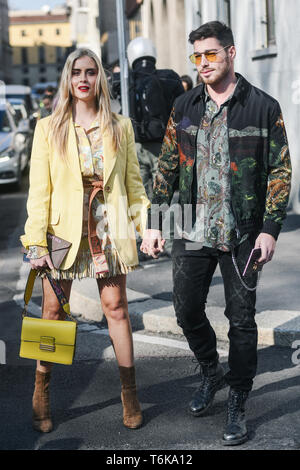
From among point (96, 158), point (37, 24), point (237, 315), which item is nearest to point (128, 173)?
point (96, 158)

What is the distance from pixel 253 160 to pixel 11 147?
42.5 ft

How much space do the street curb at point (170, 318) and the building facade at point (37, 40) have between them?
14915 cm

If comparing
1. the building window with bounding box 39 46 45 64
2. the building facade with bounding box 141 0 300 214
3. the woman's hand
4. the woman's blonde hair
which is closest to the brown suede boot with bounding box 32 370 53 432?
the woman's hand

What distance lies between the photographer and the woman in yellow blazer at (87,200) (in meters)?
4.02

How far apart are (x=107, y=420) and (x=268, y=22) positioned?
32.8 ft

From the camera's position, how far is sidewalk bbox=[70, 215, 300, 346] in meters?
5.62

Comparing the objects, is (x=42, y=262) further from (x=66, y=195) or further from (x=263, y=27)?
(x=263, y=27)

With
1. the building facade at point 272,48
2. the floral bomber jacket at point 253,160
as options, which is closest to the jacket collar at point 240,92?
the floral bomber jacket at point 253,160

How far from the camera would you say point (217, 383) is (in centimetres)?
443

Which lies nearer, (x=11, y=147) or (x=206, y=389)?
(x=206, y=389)

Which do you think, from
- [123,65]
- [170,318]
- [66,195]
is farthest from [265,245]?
[123,65]

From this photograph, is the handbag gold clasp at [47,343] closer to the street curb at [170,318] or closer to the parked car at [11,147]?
the street curb at [170,318]

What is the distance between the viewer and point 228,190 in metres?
3.94

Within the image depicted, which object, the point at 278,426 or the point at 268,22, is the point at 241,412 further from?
the point at 268,22
